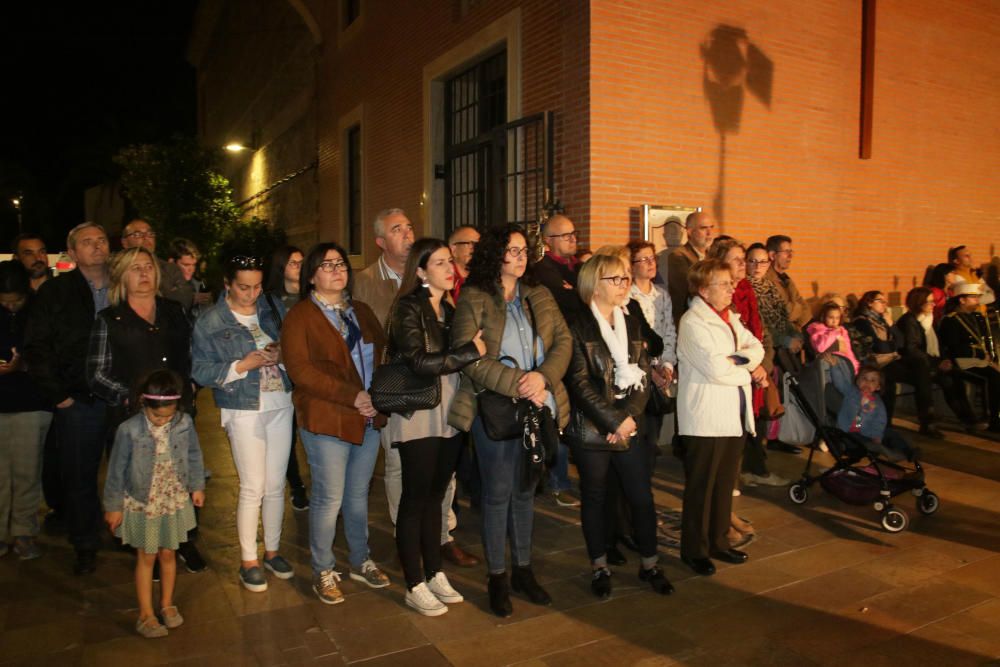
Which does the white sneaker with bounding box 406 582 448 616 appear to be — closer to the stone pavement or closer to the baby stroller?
the stone pavement

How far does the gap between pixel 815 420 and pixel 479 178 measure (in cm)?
553

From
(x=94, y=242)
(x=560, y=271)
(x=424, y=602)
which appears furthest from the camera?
(x=560, y=271)

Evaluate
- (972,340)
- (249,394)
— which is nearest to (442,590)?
(249,394)

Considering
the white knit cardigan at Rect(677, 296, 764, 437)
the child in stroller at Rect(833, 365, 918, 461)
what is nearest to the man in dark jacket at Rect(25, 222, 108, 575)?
the white knit cardigan at Rect(677, 296, 764, 437)

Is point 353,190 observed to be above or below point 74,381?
above

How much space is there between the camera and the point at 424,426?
3967mm

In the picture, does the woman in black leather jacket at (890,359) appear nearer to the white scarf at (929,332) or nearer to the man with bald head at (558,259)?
the white scarf at (929,332)

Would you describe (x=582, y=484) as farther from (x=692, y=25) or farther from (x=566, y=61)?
(x=692, y=25)

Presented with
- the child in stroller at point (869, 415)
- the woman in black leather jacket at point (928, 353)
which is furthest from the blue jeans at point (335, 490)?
the woman in black leather jacket at point (928, 353)

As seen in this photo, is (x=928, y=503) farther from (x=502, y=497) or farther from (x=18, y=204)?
(x=18, y=204)

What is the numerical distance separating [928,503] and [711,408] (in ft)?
7.48

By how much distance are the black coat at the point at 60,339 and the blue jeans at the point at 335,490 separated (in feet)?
5.27

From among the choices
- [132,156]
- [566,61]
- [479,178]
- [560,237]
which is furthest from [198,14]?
[560,237]

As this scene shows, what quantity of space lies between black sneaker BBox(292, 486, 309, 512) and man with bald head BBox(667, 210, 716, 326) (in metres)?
3.34
